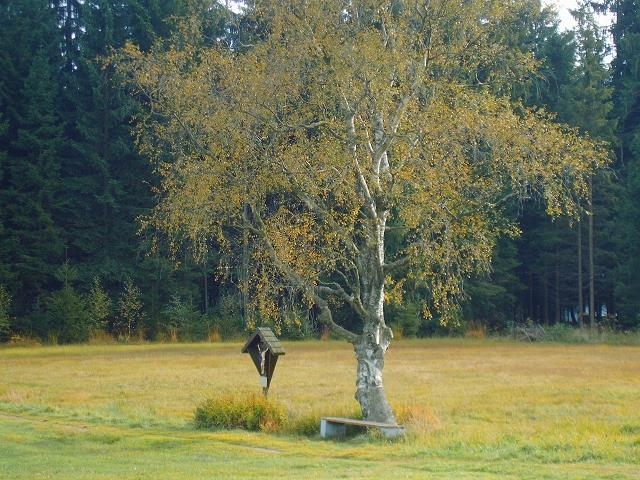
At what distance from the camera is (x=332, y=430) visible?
57.2 ft

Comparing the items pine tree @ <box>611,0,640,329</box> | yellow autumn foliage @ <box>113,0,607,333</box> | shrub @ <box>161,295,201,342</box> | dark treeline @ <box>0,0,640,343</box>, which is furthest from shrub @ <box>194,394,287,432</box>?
pine tree @ <box>611,0,640,329</box>

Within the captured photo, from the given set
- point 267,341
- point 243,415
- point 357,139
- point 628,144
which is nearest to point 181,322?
point 628,144

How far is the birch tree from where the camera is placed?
55.3 feet

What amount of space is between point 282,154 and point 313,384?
38.9 feet

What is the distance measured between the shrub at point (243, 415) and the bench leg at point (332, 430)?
1068 mm

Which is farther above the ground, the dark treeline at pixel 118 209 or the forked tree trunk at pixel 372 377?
the dark treeline at pixel 118 209

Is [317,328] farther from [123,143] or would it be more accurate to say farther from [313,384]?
[313,384]

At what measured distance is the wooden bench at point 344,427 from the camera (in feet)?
55.2

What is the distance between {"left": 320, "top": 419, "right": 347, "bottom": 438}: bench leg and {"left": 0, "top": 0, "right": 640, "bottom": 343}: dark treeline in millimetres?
30292

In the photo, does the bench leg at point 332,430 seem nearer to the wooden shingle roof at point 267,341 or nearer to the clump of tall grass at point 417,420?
the clump of tall grass at point 417,420

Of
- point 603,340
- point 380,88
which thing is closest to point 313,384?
point 380,88

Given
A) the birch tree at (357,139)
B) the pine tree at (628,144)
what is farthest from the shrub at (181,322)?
the birch tree at (357,139)

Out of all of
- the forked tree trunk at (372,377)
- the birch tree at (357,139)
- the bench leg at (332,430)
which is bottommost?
the bench leg at (332,430)

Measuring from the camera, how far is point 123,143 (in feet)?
172
